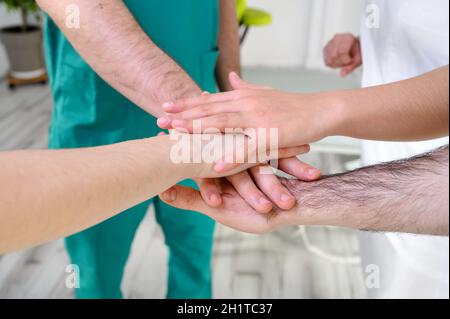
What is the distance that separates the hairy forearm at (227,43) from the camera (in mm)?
1433

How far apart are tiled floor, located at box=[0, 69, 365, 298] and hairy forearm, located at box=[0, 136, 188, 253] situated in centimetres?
131

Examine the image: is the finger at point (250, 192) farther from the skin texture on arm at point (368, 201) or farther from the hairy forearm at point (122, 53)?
the hairy forearm at point (122, 53)

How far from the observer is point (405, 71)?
4.20 feet

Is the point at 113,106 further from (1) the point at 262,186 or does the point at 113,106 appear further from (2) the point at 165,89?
(1) the point at 262,186

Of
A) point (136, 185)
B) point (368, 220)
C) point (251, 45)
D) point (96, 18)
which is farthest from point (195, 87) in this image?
point (251, 45)

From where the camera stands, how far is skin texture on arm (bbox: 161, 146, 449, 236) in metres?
0.81

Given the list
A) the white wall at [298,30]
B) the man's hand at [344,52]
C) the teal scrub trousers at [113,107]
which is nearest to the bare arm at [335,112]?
the teal scrub trousers at [113,107]

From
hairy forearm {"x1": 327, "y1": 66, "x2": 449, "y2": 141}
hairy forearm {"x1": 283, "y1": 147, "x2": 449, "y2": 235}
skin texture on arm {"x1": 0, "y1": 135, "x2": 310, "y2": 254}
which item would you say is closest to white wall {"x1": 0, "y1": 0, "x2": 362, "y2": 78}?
hairy forearm {"x1": 327, "y1": 66, "x2": 449, "y2": 141}

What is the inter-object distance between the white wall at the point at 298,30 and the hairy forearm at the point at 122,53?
2715mm

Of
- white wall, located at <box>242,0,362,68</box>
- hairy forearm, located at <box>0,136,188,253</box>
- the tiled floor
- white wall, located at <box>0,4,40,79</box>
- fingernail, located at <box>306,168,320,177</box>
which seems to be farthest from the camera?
white wall, located at <box>0,4,40,79</box>

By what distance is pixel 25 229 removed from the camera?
2.06 feet

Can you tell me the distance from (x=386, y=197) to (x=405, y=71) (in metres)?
0.56

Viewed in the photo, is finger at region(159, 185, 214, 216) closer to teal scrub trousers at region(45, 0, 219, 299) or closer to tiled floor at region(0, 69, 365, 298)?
teal scrub trousers at region(45, 0, 219, 299)
